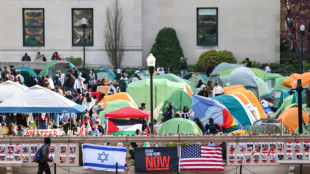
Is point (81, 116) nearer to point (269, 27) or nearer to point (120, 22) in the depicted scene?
point (120, 22)

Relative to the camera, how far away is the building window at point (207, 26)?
5388 centimetres

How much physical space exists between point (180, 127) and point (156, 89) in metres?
10.1

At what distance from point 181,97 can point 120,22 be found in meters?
18.7

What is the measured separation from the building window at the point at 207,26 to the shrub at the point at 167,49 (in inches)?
73.0

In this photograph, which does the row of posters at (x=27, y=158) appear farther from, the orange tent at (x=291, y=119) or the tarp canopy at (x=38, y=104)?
the orange tent at (x=291, y=119)

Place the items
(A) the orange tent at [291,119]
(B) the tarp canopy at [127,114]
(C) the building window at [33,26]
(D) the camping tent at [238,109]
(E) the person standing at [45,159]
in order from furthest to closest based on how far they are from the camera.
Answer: (C) the building window at [33,26] → (D) the camping tent at [238,109] → (B) the tarp canopy at [127,114] → (A) the orange tent at [291,119] → (E) the person standing at [45,159]

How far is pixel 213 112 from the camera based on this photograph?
3095 cm

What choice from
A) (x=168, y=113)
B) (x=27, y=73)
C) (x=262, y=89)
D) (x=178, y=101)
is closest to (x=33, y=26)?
(x=27, y=73)

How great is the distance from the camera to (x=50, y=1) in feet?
173

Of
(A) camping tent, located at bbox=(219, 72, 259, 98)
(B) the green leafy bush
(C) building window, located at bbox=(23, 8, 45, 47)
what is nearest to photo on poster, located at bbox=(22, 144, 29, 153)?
(A) camping tent, located at bbox=(219, 72, 259, 98)

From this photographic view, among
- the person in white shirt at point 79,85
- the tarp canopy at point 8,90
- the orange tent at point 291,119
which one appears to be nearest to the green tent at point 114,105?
the tarp canopy at point 8,90

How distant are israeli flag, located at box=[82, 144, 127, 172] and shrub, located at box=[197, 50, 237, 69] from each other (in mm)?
28048

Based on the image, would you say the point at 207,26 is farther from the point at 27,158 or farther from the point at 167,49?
the point at 27,158

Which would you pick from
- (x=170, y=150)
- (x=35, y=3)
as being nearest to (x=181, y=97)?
(x=170, y=150)
